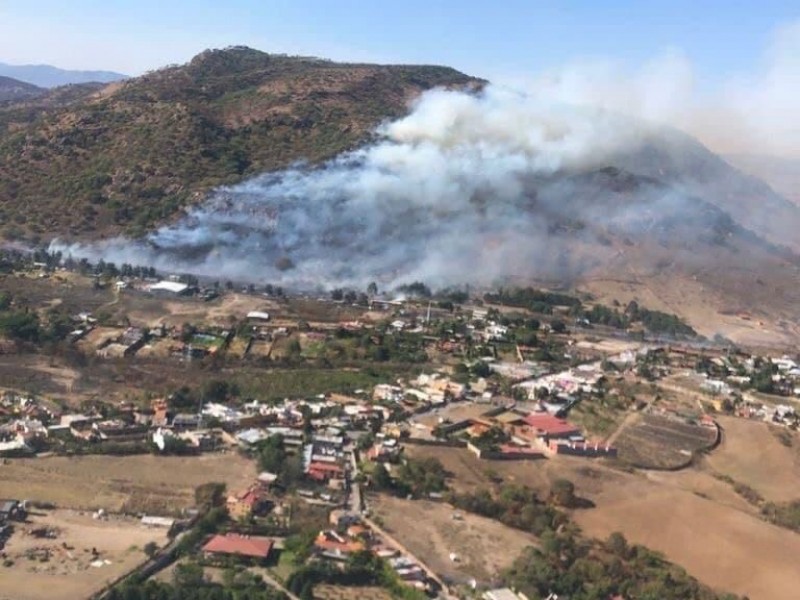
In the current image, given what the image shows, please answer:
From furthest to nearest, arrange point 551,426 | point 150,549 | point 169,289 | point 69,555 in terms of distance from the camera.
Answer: point 169,289 < point 551,426 < point 150,549 < point 69,555

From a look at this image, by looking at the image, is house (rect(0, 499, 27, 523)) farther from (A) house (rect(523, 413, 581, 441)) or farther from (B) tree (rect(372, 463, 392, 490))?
(A) house (rect(523, 413, 581, 441))

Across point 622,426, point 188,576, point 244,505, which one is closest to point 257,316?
point 622,426

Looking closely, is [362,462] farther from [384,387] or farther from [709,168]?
[709,168]

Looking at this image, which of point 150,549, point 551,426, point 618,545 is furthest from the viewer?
point 551,426

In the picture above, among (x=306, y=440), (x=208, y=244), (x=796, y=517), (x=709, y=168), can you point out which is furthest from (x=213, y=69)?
(x=796, y=517)

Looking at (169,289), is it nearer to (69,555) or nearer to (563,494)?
(563,494)

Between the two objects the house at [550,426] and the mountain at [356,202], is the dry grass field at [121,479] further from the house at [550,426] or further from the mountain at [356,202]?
the mountain at [356,202]
